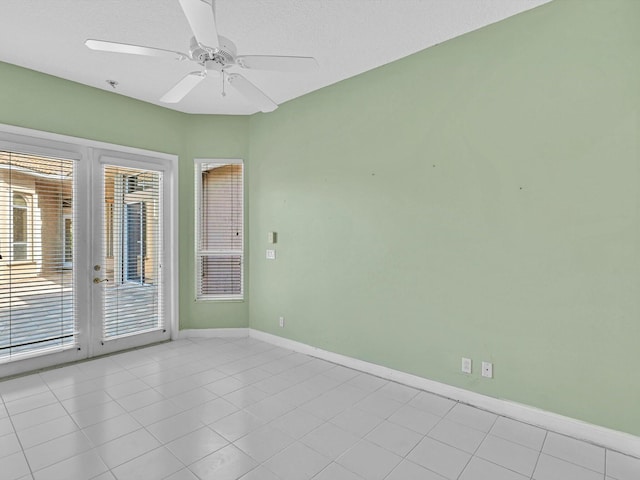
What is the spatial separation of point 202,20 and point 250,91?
759 mm

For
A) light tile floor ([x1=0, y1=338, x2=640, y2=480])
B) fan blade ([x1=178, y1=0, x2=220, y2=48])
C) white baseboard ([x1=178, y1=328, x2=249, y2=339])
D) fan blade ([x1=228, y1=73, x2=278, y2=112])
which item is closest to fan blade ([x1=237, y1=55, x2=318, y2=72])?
fan blade ([x1=228, y1=73, x2=278, y2=112])

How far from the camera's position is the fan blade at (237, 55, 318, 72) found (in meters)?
2.01

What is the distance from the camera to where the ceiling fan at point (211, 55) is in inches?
64.6

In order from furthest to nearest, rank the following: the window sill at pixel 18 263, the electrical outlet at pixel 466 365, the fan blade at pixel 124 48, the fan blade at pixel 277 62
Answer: the window sill at pixel 18 263 < the electrical outlet at pixel 466 365 < the fan blade at pixel 277 62 < the fan blade at pixel 124 48

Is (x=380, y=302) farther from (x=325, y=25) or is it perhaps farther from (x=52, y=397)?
(x=52, y=397)

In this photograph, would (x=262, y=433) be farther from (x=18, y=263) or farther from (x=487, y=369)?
(x=18, y=263)

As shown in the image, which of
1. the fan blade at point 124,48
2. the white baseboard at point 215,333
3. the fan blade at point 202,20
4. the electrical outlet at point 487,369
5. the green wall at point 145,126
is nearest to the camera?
the fan blade at point 202,20

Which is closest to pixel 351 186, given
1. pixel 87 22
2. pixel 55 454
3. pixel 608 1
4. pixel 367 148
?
pixel 367 148

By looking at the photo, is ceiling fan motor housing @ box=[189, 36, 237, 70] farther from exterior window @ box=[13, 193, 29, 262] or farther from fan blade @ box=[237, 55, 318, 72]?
exterior window @ box=[13, 193, 29, 262]

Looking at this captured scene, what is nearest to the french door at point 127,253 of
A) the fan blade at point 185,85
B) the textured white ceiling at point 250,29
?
the textured white ceiling at point 250,29

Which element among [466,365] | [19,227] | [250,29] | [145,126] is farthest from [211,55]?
[466,365]

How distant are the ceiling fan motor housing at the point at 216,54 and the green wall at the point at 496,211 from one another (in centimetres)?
158

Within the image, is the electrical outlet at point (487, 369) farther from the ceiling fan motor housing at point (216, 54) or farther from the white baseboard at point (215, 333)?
the white baseboard at point (215, 333)

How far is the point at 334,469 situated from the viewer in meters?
1.99
